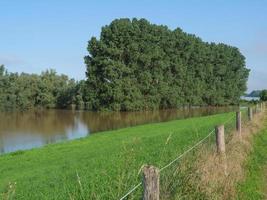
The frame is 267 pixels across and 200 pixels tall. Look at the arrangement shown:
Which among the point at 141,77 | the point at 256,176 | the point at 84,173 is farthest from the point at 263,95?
the point at 256,176

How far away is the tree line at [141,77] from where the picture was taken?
90062 mm

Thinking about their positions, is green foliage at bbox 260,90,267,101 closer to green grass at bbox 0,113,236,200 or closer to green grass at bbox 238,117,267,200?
green grass at bbox 0,113,236,200

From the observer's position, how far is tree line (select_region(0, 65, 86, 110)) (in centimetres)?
11094

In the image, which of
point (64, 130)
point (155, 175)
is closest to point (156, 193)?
point (155, 175)

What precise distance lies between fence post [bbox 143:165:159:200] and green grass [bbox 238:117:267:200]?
16.1 ft

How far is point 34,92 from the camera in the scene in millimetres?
115688

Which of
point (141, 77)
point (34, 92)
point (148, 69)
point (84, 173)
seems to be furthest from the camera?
point (34, 92)

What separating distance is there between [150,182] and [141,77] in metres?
87.7

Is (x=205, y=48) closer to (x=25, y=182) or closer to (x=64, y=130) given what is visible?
(x=64, y=130)

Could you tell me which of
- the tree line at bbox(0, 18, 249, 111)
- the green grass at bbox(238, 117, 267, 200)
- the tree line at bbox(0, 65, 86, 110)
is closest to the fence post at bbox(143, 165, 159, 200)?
the green grass at bbox(238, 117, 267, 200)

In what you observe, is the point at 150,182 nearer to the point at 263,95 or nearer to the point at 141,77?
the point at 141,77

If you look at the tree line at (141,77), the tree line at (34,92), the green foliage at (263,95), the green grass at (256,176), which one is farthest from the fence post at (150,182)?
the tree line at (34,92)

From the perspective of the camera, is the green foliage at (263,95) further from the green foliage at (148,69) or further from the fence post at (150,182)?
the fence post at (150,182)

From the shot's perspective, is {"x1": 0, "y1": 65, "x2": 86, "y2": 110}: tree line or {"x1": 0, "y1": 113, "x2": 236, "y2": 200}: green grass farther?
{"x1": 0, "y1": 65, "x2": 86, "y2": 110}: tree line
